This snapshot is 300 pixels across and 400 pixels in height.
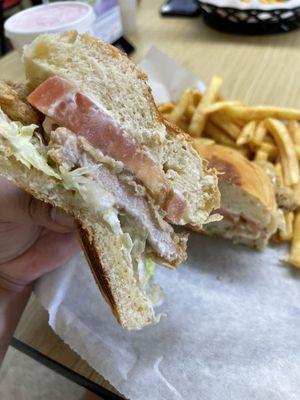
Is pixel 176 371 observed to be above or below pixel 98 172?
below

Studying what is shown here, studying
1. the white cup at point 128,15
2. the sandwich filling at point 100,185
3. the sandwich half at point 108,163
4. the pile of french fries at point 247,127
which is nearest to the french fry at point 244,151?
the pile of french fries at point 247,127

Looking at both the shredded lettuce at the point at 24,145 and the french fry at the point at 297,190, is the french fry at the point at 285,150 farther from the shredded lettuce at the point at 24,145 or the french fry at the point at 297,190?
the shredded lettuce at the point at 24,145

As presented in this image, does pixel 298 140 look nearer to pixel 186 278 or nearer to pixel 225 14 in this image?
pixel 186 278

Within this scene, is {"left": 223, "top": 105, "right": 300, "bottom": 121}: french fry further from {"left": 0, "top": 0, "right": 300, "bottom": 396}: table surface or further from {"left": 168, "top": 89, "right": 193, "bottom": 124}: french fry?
{"left": 0, "top": 0, "right": 300, "bottom": 396}: table surface

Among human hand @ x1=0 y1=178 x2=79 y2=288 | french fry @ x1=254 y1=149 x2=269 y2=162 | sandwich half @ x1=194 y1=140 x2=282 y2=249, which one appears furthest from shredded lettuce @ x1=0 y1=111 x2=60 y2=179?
french fry @ x1=254 y1=149 x2=269 y2=162

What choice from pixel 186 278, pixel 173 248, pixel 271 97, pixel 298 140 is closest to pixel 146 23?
pixel 271 97

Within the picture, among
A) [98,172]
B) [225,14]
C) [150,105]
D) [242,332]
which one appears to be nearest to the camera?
[98,172]

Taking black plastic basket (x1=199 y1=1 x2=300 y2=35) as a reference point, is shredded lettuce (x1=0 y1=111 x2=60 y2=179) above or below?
above
